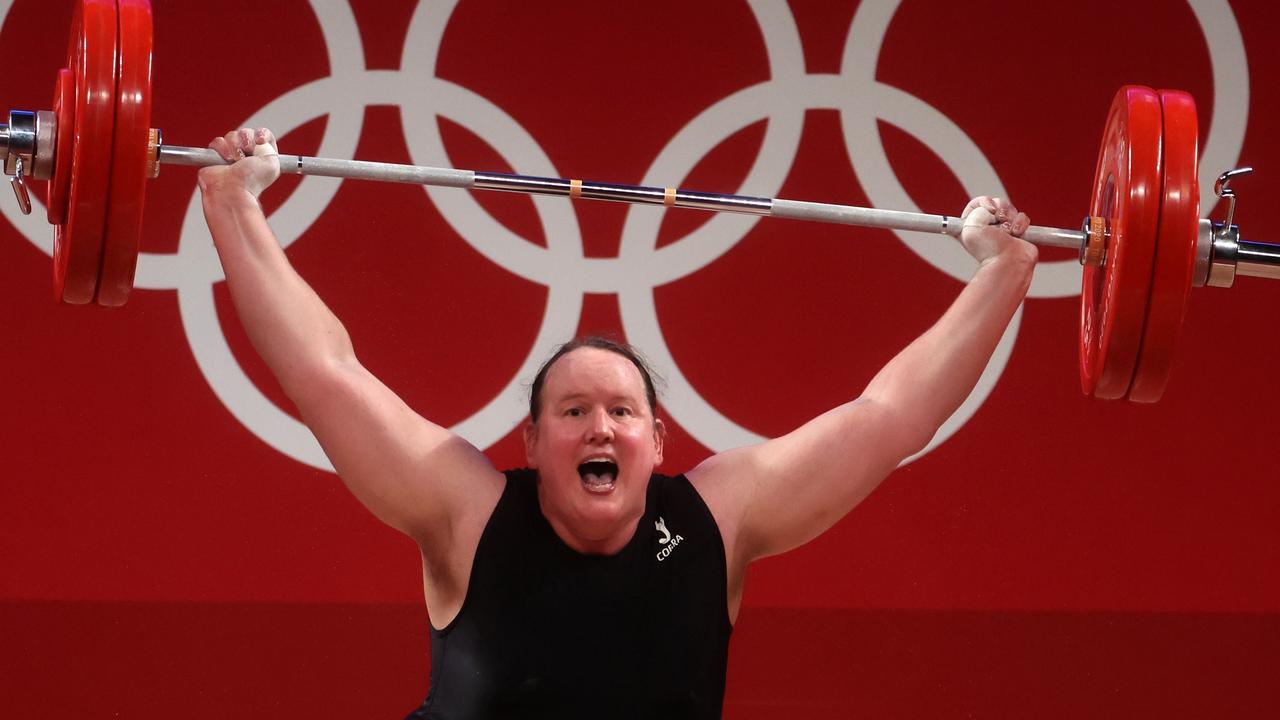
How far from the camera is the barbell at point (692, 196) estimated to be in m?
2.10

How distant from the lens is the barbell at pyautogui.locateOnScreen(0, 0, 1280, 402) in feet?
6.88

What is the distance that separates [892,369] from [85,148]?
4.11 feet

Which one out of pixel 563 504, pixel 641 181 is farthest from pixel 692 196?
pixel 641 181

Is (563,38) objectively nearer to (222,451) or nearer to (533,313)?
(533,313)

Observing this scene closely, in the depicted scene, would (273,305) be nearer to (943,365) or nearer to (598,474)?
(598,474)

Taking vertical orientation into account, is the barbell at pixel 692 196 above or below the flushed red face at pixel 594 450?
above

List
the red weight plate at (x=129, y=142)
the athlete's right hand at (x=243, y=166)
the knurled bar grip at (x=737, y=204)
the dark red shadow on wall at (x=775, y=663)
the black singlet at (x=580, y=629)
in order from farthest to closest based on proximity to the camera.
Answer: the dark red shadow on wall at (x=775, y=663) < the knurled bar grip at (x=737, y=204) < the athlete's right hand at (x=243, y=166) < the red weight plate at (x=129, y=142) < the black singlet at (x=580, y=629)

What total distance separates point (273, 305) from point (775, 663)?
180 centimetres

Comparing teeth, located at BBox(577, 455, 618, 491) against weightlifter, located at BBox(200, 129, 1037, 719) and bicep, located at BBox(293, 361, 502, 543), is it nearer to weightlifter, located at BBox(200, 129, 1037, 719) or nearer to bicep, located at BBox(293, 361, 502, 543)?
weightlifter, located at BBox(200, 129, 1037, 719)

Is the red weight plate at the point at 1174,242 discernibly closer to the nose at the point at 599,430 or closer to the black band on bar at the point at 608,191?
the black band on bar at the point at 608,191

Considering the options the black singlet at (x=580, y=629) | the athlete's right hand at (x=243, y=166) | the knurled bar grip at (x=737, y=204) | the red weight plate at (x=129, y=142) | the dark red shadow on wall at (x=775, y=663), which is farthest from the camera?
the dark red shadow on wall at (x=775, y=663)

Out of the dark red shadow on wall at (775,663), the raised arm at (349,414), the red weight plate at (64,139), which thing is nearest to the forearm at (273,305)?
the raised arm at (349,414)

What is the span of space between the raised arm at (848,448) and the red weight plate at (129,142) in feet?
2.98

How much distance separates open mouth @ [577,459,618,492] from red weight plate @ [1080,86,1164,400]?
2.64 feet
